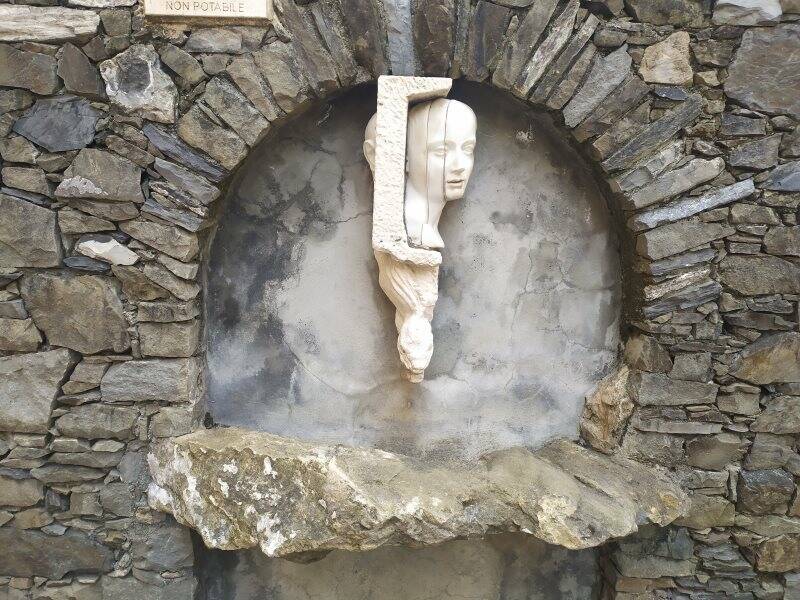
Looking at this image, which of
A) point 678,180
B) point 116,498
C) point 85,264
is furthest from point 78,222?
point 678,180

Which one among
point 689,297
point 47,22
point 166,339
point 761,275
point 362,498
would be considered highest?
point 47,22

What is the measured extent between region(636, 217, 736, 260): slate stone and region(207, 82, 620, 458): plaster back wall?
0.32 m

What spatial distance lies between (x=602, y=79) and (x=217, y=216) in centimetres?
170

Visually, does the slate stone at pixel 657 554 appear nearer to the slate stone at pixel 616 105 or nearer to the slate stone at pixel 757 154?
the slate stone at pixel 757 154

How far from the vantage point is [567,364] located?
2.67m

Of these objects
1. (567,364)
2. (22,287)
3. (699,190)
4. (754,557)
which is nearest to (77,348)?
(22,287)

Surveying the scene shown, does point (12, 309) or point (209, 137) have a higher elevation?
point (209, 137)

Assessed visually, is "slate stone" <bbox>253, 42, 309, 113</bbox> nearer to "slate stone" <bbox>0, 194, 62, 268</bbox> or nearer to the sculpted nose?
the sculpted nose

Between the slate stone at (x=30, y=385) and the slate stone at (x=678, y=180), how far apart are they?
96.9 inches

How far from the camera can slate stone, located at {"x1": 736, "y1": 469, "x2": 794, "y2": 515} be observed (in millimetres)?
2432

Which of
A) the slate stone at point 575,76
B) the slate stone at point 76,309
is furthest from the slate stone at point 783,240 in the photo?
the slate stone at point 76,309

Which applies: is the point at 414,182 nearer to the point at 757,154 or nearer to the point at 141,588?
the point at 757,154

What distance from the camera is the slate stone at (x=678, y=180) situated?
2.24 m

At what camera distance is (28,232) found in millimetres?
2182
